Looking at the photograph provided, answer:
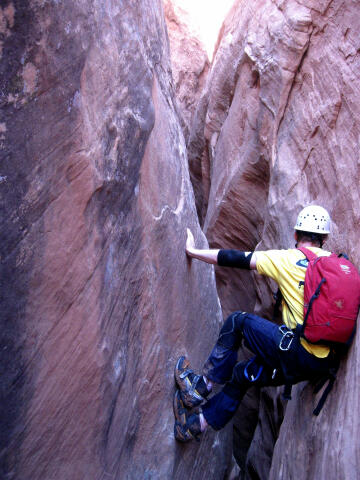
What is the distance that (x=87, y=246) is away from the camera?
9.84 ft

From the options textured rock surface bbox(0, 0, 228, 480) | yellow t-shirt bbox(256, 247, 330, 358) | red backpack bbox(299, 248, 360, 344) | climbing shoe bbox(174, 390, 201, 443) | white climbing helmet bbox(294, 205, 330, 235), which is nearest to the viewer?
textured rock surface bbox(0, 0, 228, 480)

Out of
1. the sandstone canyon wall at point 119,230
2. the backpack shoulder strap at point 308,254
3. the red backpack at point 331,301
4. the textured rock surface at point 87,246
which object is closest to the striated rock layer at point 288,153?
the sandstone canyon wall at point 119,230

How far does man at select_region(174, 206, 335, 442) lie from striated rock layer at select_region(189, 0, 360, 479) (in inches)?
13.5

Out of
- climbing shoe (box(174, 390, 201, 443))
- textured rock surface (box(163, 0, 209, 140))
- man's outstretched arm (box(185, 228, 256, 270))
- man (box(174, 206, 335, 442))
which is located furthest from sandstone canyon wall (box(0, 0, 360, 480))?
textured rock surface (box(163, 0, 209, 140))

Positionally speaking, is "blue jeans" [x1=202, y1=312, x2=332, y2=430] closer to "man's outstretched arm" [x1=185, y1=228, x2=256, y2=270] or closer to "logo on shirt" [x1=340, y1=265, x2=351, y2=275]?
"man's outstretched arm" [x1=185, y1=228, x2=256, y2=270]

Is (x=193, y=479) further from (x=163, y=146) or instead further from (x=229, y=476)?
(x=163, y=146)

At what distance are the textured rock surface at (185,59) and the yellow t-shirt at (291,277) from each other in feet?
33.2

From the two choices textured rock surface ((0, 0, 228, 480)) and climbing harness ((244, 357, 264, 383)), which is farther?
climbing harness ((244, 357, 264, 383))

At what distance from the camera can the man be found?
3.70 m

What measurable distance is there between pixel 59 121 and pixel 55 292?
1078 mm

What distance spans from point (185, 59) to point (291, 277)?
11564 mm

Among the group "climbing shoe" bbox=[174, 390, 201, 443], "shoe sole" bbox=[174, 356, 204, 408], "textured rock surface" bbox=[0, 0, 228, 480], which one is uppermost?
"textured rock surface" bbox=[0, 0, 228, 480]

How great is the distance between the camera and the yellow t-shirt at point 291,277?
3.67 metres

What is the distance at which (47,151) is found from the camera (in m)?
2.63
